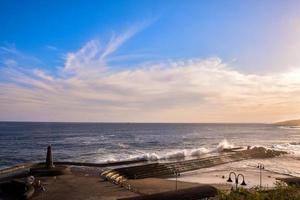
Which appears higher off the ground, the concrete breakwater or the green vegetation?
the green vegetation

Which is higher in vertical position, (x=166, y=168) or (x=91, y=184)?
(x=91, y=184)

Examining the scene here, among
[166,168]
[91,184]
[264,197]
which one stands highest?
[264,197]

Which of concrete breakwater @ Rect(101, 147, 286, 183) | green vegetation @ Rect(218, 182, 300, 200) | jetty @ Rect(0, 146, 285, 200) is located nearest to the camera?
green vegetation @ Rect(218, 182, 300, 200)

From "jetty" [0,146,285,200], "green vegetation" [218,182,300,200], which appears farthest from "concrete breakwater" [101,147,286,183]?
"green vegetation" [218,182,300,200]

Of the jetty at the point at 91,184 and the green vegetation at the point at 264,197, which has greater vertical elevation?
the green vegetation at the point at 264,197

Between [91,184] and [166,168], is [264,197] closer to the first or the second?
[91,184]

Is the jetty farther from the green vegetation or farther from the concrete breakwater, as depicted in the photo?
the green vegetation

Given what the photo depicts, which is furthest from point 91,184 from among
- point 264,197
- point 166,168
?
point 264,197

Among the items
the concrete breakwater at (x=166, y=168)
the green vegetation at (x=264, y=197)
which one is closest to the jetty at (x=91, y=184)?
the concrete breakwater at (x=166, y=168)

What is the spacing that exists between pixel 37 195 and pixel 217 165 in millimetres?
33955

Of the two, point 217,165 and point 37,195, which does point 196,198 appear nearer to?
point 37,195

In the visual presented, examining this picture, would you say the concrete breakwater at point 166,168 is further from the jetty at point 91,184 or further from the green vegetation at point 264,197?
the green vegetation at point 264,197

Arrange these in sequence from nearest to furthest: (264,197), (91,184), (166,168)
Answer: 1. (264,197)
2. (91,184)
3. (166,168)

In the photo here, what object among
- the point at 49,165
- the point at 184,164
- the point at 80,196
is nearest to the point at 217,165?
the point at 184,164
